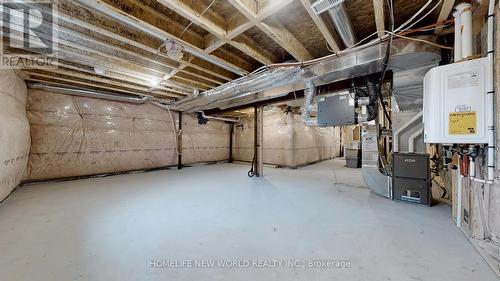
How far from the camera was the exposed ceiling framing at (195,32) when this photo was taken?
177cm

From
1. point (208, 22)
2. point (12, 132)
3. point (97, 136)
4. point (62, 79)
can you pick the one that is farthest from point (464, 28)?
point (97, 136)

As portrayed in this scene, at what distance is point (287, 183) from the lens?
13.0 feet

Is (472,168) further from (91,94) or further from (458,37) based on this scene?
(91,94)

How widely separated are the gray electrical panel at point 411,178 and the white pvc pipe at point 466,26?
1.47 meters

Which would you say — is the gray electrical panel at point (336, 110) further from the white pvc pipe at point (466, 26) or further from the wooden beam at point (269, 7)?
the wooden beam at point (269, 7)

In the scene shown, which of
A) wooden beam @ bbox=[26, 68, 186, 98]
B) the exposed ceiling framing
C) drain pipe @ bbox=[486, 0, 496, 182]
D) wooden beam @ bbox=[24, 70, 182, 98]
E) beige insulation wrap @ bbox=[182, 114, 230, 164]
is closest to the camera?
drain pipe @ bbox=[486, 0, 496, 182]

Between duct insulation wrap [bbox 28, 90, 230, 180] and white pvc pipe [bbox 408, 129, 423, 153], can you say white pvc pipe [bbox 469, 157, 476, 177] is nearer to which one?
white pvc pipe [bbox 408, 129, 423, 153]

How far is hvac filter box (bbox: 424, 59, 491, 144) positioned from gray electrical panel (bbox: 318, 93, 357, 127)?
48.5 inches

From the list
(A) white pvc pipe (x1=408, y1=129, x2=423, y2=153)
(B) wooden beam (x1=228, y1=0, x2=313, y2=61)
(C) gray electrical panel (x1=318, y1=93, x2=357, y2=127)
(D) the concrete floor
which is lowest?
(D) the concrete floor

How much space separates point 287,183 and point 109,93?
4.64m

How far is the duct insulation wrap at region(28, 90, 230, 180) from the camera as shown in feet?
13.1

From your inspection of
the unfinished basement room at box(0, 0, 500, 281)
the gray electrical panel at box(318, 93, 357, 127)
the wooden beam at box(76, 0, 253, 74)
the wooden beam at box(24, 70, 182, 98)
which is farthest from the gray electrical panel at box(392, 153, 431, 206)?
the wooden beam at box(24, 70, 182, 98)

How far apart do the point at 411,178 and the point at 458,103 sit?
4.80 ft

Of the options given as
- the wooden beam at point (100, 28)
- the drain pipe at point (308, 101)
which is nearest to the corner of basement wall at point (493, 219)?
the drain pipe at point (308, 101)
